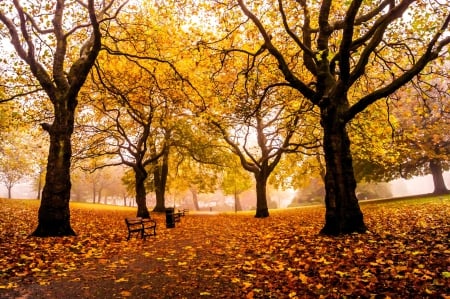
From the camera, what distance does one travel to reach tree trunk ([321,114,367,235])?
10.6 m

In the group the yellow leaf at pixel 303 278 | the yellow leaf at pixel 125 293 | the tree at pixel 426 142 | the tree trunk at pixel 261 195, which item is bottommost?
the yellow leaf at pixel 125 293

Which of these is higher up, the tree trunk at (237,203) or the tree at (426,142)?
the tree at (426,142)

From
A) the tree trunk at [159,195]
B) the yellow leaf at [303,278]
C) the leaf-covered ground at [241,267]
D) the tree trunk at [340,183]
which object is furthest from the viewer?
the tree trunk at [159,195]

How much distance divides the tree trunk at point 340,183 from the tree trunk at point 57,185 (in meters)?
10.0

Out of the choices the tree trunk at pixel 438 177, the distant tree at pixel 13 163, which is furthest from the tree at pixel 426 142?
the distant tree at pixel 13 163

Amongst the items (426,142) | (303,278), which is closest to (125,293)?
(303,278)

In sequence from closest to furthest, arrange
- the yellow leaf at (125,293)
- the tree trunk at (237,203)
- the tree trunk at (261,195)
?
the yellow leaf at (125,293) → the tree trunk at (261,195) → the tree trunk at (237,203)

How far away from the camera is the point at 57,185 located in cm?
1225

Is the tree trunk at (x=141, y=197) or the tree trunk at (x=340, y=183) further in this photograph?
the tree trunk at (x=141, y=197)

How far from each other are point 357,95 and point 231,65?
8.16 metres

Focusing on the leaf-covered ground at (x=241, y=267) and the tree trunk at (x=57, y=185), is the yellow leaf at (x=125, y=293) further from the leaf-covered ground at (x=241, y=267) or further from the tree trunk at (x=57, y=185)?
the tree trunk at (x=57, y=185)

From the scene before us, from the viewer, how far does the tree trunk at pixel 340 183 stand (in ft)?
34.8

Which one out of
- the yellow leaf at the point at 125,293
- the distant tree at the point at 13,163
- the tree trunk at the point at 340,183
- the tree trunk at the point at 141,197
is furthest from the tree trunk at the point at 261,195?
the distant tree at the point at 13,163

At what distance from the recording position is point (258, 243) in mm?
10984
